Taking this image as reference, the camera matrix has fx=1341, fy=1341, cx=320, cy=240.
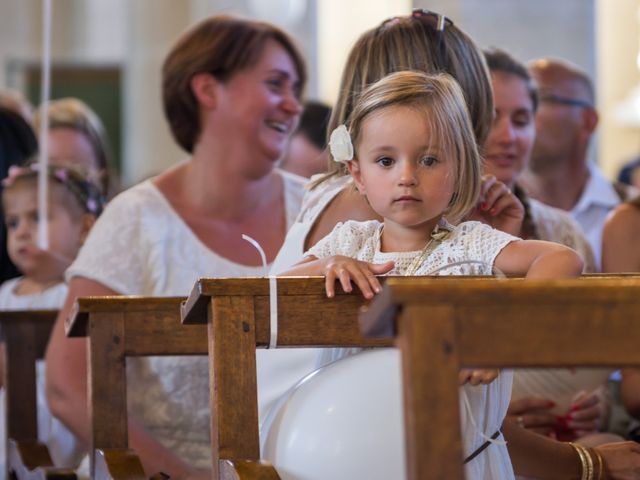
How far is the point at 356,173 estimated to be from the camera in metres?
2.43

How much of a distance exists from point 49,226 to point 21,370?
0.85 meters

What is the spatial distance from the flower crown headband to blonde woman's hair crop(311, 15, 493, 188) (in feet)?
6.52

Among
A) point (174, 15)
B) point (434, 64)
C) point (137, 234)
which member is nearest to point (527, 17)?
point (174, 15)

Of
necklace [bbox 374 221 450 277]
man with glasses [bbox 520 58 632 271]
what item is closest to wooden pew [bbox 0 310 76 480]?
necklace [bbox 374 221 450 277]

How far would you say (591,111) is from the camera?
188 inches

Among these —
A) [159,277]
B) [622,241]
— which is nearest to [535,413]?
[622,241]

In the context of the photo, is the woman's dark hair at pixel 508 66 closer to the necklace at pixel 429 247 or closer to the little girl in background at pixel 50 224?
the necklace at pixel 429 247

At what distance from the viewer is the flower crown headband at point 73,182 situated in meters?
4.45

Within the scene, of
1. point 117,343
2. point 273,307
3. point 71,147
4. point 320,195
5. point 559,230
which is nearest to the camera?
point 273,307

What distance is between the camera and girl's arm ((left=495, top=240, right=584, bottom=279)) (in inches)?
85.1

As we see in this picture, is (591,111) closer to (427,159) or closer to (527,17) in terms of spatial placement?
(427,159)

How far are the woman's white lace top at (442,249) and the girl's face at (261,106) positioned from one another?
1.41m

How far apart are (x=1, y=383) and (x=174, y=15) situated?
21.9 ft

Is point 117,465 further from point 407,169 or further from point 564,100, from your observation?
point 564,100
